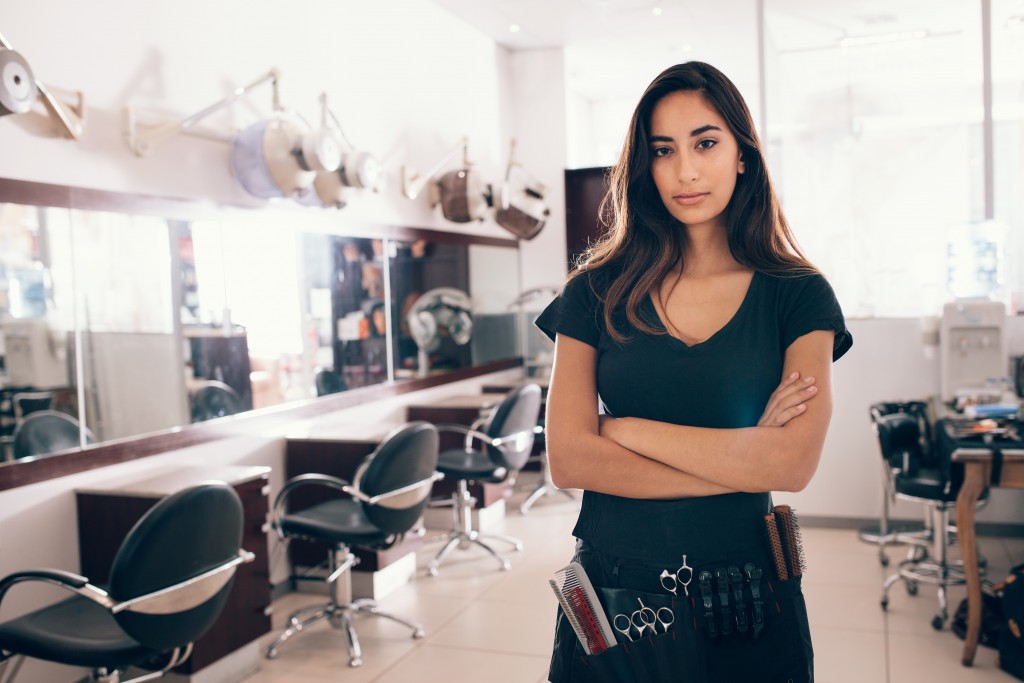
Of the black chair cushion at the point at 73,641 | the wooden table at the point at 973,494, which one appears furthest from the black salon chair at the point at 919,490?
the black chair cushion at the point at 73,641

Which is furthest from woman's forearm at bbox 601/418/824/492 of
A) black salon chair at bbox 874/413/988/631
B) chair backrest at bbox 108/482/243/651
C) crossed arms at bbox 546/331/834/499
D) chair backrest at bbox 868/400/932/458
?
chair backrest at bbox 868/400/932/458

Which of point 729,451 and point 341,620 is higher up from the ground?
point 729,451

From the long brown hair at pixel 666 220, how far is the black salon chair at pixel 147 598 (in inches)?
60.7

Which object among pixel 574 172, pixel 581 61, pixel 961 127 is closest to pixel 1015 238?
pixel 961 127

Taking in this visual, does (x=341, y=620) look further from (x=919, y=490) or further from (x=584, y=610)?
(x=584, y=610)

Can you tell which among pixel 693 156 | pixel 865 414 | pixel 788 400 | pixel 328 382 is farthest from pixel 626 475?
pixel 865 414

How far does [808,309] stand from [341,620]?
295 centimetres

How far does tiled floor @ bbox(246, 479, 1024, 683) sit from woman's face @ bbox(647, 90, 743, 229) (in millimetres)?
2308

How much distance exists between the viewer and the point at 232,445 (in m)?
3.83

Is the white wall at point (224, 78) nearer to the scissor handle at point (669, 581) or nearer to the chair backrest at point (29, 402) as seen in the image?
the chair backrest at point (29, 402)

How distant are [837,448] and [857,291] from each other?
88cm

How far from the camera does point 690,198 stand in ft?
4.35

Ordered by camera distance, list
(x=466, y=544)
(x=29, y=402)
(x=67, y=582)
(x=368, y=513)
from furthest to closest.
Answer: (x=466, y=544)
(x=368, y=513)
(x=29, y=402)
(x=67, y=582)

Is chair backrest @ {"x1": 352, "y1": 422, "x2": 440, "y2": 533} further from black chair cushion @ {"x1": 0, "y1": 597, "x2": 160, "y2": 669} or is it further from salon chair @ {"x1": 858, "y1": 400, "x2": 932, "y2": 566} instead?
salon chair @ {"x1": 858, "y1": 400, "x2": 932, "y2": 566}
